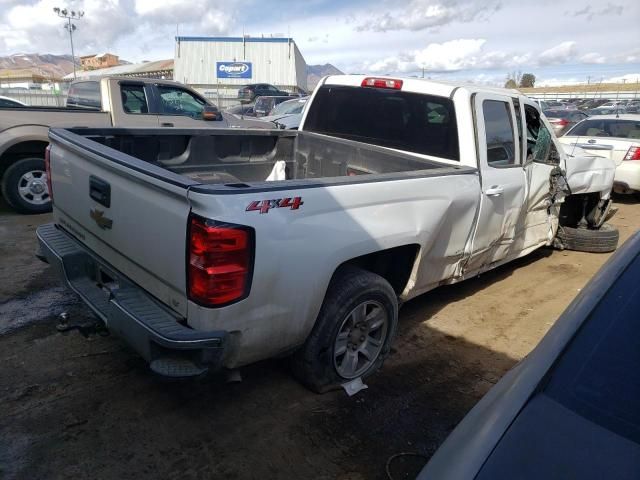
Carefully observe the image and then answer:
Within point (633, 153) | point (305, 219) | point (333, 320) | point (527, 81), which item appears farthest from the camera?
point (527, 81)

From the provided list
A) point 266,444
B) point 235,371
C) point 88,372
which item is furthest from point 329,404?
point 88,372

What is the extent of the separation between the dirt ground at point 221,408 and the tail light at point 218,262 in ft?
2.57

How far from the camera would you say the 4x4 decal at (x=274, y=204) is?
7.81 ft

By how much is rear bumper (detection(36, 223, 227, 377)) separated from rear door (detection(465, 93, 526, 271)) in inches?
93.5

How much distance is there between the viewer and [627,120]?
980 centimetres

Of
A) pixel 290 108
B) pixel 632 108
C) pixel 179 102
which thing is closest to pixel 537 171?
pixel 179 102

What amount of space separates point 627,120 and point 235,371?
999cm

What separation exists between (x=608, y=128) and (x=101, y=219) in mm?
10120

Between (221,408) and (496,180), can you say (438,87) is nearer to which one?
(496,180)

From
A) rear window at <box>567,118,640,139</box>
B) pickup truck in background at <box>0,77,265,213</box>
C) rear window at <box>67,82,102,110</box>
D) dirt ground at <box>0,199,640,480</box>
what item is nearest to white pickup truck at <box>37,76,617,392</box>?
dirt ground at <box>0,199,640,480</box>

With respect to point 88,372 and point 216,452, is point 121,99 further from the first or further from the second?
point 216,452

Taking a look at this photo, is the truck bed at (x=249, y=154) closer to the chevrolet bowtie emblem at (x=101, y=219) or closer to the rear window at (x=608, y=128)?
the chevrolet bowtie emblem at (x=101, y=219)

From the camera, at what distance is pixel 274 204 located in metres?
2.45

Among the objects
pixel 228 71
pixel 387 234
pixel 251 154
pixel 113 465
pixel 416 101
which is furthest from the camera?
pixel 228 71
